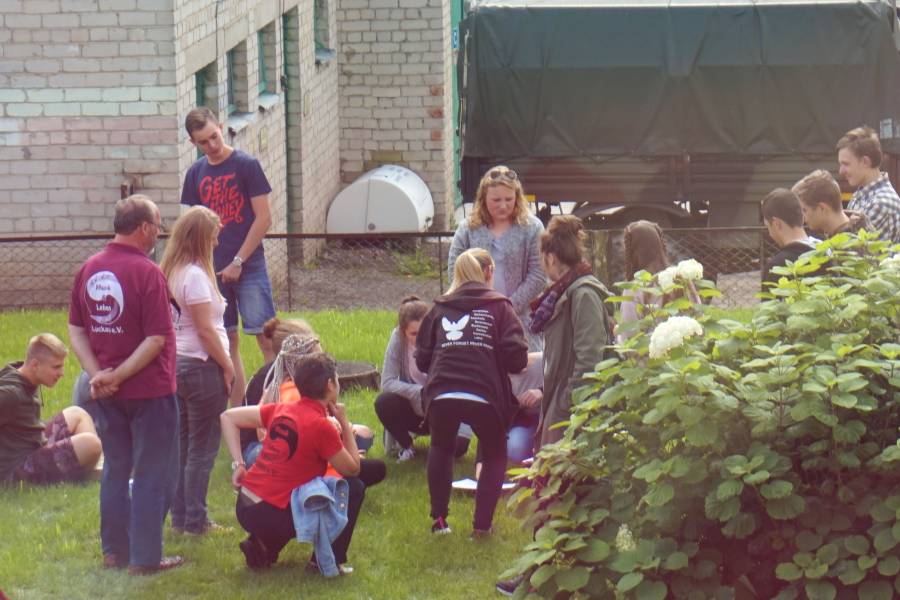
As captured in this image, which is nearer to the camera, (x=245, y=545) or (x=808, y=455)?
(x=808, y=455)

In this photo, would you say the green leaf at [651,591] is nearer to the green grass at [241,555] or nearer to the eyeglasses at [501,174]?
the green grass at [241,555]

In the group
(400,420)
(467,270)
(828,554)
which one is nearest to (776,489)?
(828,554)

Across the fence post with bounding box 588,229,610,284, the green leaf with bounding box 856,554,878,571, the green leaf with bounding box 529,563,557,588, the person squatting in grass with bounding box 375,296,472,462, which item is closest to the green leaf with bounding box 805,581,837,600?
the green leaf with bounding box 856,554,878,571

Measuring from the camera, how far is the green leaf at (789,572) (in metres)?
4.70

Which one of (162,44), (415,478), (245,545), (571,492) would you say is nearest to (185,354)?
(245,545)

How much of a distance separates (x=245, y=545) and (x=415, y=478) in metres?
1.73

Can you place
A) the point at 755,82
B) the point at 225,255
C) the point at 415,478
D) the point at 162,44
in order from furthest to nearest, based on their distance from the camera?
the point at 755,82, the point at 162,44, the point at 225,255, the point at 415,478

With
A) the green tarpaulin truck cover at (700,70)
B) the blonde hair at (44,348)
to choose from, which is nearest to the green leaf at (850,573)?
the blonde hair at (44,348)

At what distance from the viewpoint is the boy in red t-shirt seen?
267 inches

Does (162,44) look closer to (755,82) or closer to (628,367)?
(755,82)

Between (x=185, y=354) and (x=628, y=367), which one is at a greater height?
(x=628, y=367)

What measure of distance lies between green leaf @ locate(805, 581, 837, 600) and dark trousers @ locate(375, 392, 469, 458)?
4143 mm

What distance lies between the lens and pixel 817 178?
7777mm

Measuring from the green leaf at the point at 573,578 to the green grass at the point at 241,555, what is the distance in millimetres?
1912
